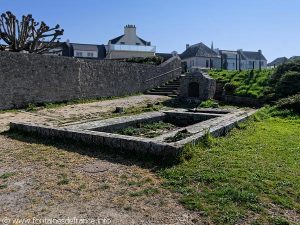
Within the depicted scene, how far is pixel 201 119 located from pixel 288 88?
7680 millimetres

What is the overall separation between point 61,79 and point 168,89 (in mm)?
8224

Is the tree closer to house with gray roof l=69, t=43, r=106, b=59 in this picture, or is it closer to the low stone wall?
the low stone wall

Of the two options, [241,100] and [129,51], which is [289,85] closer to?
[241,100]

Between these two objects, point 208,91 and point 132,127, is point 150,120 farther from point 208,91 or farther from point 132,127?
point 208,91

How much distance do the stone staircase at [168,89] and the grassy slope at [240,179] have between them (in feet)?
43.9

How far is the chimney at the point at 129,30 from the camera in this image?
5091 centimetres

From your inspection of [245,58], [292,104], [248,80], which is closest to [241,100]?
[248,80]

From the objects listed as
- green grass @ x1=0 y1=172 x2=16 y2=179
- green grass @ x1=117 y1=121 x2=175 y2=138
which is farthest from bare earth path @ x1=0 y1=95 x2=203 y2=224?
green grass @ x1=117 y1=121 x2=175 y2=138

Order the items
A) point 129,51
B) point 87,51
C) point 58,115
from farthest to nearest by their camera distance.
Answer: point 87,51
point 129,51
point 58,115

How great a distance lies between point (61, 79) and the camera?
1639 cm

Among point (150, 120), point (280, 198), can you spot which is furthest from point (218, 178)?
point (150, 120)

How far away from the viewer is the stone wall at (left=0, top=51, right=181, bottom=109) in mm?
14070

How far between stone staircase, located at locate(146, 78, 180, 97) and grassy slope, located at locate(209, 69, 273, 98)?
2.82 meters

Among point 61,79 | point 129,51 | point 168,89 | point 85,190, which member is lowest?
point 85,190
